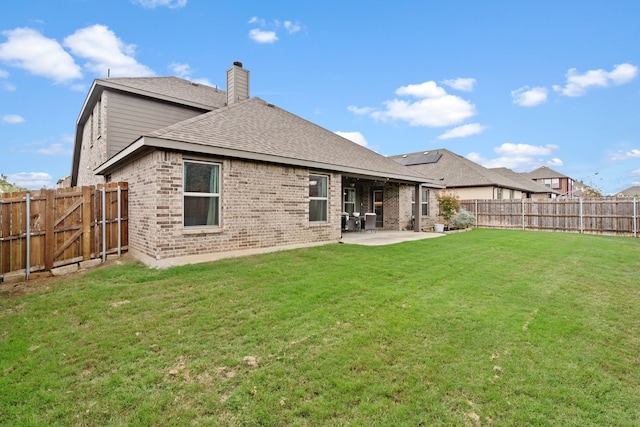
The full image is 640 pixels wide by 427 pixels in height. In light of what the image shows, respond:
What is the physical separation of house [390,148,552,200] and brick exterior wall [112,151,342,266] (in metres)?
14.0

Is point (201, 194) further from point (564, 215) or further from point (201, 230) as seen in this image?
point (564, 215)

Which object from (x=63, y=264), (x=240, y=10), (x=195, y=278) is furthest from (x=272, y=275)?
(x=240, y=10)

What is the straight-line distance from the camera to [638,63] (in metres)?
14.9

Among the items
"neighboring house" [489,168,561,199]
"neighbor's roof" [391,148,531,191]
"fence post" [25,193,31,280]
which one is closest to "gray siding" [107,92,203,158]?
"fence post" [25,193,31,280]

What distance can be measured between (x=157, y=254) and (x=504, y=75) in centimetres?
1841

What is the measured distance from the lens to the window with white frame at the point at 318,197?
34.6ft

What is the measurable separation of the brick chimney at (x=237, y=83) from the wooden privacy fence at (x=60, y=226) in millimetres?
6572

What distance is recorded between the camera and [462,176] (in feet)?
84.5

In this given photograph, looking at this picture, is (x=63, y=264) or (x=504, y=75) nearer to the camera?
(x=63, y=264)

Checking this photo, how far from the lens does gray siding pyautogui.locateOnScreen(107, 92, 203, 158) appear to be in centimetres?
1113

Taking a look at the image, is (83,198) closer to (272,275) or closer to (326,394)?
(272,275)

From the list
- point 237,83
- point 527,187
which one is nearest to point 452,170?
point 527,187

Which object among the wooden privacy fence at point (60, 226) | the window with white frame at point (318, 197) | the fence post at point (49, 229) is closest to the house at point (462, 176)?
the window with white frame at point (318, 197)

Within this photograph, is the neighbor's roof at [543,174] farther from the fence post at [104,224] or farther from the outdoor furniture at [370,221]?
the fence post at [104,224]
